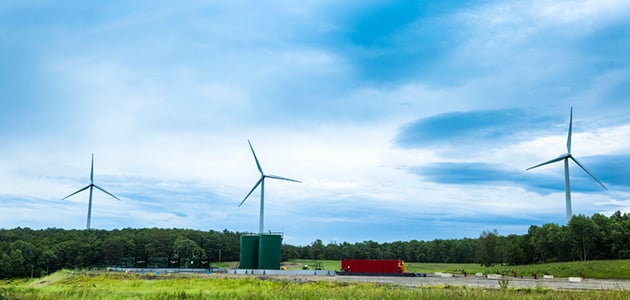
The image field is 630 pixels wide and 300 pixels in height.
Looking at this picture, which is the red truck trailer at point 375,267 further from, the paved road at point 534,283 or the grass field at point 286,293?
the grass field at point 286,293

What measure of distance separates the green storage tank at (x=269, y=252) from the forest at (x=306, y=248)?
33.2m

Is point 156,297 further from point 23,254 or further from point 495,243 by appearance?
point 495,243

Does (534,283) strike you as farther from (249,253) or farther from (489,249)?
(489,249)

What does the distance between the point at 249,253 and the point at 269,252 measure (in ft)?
16.7

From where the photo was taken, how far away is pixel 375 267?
3110 inches

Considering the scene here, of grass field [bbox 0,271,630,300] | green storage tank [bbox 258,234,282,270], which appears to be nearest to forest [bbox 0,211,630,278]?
green storage tank [bbox 258,234,282,270]

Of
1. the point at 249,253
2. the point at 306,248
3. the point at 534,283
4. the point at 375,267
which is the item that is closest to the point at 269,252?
the point at 249,253

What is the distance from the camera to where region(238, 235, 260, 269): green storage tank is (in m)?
89.8

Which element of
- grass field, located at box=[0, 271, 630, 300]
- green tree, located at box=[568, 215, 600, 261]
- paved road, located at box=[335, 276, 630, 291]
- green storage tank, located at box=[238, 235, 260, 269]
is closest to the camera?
grass field, located at box=[0, 271, 630, 300]

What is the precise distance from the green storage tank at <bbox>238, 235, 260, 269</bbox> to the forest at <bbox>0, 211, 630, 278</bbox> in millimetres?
28307

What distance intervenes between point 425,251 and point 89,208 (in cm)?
10907

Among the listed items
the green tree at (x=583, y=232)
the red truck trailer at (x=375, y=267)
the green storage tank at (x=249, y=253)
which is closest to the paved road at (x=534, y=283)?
the red truck trailer at (x=375, y=267)

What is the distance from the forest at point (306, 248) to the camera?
375 feet

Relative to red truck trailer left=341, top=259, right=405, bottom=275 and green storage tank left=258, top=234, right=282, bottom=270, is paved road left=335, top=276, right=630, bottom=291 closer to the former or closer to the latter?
red truck trailer left=341, top=259, right=405, bottom=275
